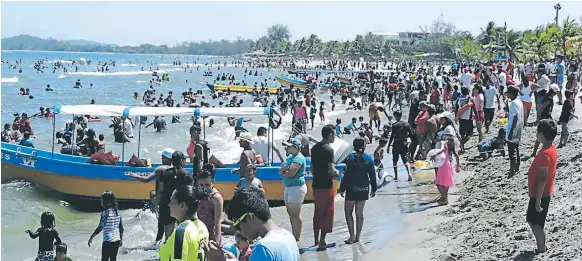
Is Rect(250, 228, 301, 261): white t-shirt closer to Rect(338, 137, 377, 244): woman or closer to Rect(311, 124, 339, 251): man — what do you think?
Rect(311, 124, 339, 251): man

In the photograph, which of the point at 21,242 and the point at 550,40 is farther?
the point at 550,40

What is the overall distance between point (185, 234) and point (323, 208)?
159 inches

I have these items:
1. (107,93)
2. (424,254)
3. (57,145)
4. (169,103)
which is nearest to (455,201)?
(424,254)

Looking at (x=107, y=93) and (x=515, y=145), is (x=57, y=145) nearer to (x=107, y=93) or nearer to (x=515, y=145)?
(x=515, y=145)

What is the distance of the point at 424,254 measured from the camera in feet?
24.6

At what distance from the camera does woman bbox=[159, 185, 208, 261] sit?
4.06m

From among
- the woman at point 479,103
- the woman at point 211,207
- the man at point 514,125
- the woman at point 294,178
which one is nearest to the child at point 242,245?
the woman at point 211,207

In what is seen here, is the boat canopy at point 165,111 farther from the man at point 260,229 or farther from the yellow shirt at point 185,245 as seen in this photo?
the man at point 260,229

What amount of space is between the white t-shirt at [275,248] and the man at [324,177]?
410cm

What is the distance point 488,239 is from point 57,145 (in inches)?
766

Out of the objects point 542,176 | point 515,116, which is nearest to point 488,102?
point 515,116

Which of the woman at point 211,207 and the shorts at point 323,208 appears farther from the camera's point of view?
the shorts at point 323,208

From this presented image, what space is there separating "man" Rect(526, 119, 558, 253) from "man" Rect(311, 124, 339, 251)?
97.6 inches

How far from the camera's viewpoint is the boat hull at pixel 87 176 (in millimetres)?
12055
